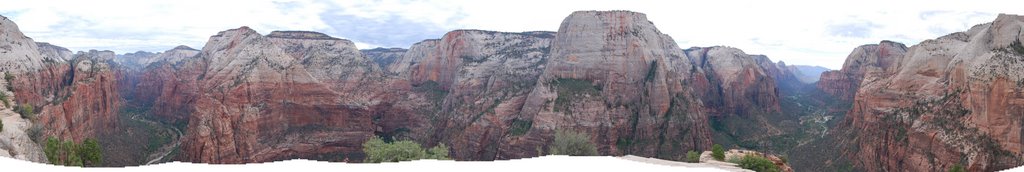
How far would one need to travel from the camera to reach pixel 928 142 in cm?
5241

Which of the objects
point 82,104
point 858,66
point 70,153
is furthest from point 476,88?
point 858,66

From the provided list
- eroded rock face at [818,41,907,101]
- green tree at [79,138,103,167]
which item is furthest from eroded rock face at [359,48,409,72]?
green tree at [79,138,103,167]

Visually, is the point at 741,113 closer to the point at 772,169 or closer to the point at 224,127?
the point at 772,169

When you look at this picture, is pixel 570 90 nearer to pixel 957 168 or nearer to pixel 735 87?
pixel 957 168

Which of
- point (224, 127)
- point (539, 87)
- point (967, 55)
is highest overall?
point (967, 55)

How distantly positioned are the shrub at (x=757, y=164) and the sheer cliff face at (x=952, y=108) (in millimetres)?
24226

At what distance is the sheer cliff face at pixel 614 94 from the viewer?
72125 millimetres

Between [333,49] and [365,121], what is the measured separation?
34731 mm

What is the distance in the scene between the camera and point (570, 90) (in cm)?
7556

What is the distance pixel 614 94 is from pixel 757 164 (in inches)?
1619

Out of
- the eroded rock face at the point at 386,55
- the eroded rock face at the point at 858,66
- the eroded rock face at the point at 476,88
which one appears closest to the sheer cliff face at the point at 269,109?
the eroded rock face at the point at 476,88

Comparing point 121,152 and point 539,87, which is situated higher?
point 539,87

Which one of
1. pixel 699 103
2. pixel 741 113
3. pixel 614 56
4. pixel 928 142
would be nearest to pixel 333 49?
pixel 614 56

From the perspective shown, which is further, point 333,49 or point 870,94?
point 333,49
